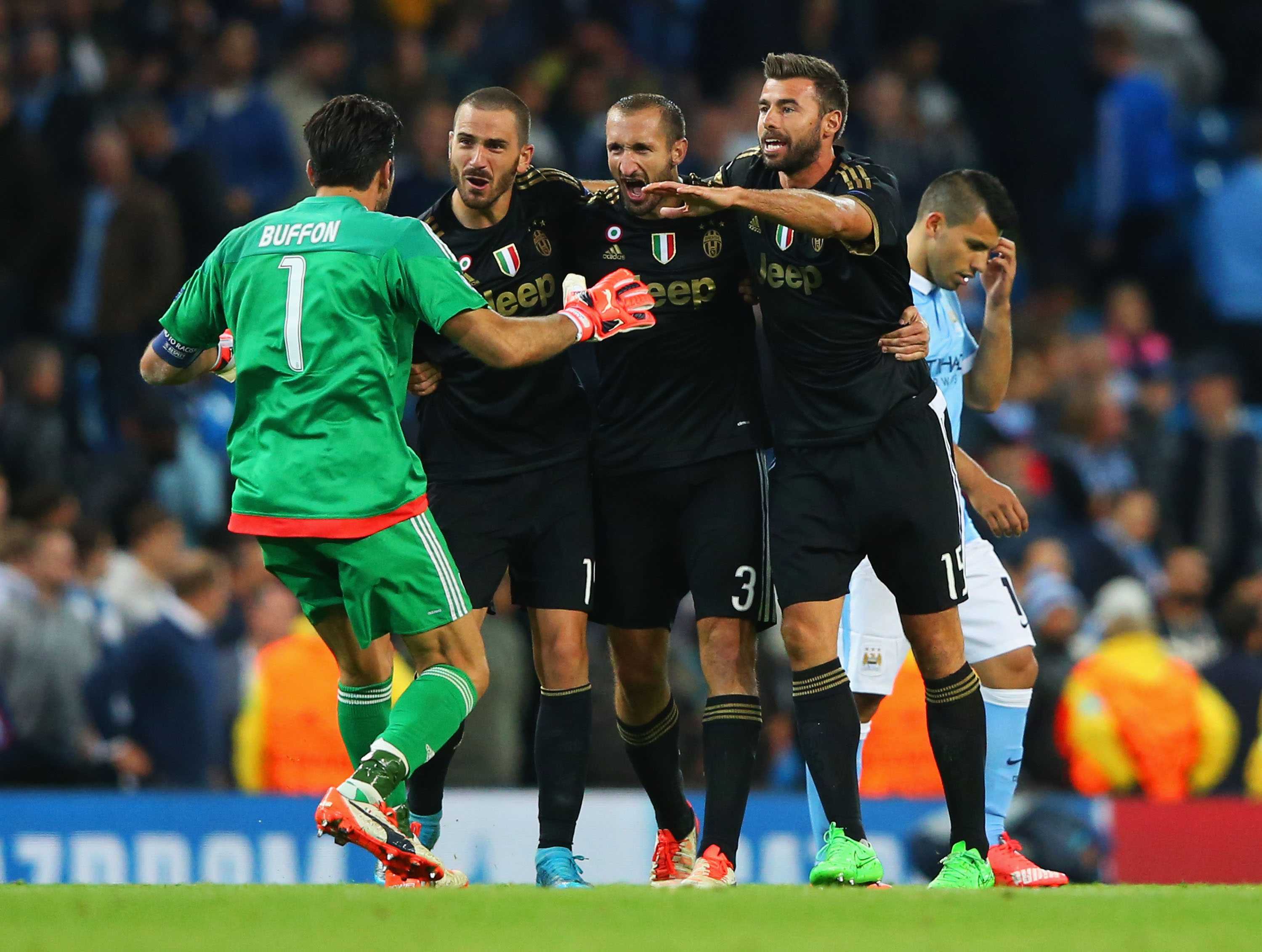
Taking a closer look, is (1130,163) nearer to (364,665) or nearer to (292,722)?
(292,722)

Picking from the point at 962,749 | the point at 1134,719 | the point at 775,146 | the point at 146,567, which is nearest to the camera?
the point at 775,146

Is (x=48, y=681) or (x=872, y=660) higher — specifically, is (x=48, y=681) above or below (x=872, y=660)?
below

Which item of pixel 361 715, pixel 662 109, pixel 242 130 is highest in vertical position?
pixel 242 130

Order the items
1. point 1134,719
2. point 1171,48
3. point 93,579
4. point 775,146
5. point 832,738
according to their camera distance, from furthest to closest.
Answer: point 1171,48, point 93,579, point 1134,719, point 775,146, point 832,738

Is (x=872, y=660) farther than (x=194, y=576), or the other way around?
(x=194, y=576)

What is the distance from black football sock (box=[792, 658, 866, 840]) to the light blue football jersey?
1.17m

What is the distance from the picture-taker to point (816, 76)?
673 centimetres

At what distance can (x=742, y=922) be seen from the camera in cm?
533

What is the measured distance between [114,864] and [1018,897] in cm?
559

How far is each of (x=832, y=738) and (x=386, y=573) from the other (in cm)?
156

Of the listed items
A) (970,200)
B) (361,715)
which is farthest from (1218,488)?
(361,715)

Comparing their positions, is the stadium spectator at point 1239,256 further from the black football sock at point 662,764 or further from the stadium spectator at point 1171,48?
the black football sock at point 662,764

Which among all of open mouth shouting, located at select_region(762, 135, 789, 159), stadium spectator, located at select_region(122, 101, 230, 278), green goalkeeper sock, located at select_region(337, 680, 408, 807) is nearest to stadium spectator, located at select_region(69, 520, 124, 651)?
stadium spectator, located at select_region(122, 101, 230, 278)

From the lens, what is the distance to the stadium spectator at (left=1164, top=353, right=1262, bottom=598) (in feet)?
47.7
